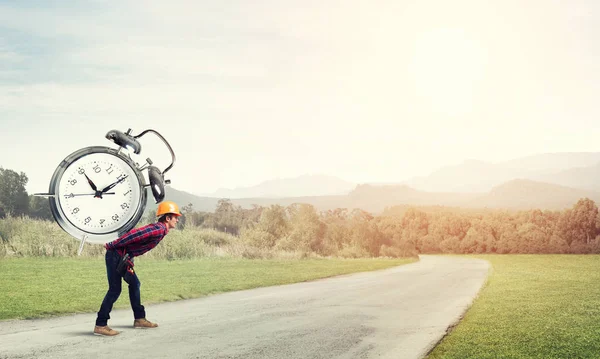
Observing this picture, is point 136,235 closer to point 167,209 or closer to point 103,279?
point 167,209

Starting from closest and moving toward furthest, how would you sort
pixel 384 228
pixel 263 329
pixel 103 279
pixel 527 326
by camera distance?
pixel 263 329 → pixel 527 326 → pixel 103 279 → pixel 384 228

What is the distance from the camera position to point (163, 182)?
7.95m

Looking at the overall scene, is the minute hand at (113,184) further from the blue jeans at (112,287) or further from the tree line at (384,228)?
the tree line at (384,228)

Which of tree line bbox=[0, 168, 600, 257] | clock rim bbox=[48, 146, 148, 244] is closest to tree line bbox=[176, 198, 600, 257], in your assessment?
tree line bbox=[0, 168, 600, 257]

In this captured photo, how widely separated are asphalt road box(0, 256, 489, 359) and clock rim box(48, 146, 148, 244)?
253 centimetres

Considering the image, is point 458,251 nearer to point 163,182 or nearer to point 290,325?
point 290,325

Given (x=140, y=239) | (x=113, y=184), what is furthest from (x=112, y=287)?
(x=113, y=184)

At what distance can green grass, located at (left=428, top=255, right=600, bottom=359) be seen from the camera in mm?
11469

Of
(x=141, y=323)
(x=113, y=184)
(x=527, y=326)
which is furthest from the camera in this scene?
(x=527, y=326)

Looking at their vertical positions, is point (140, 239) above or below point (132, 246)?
above

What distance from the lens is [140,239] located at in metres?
10.1

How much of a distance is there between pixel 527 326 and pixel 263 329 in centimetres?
649

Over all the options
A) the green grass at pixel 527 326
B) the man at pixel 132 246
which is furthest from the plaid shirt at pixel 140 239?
the green grass at pixel 527 326

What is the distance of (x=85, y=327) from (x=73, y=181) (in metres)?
5.42
